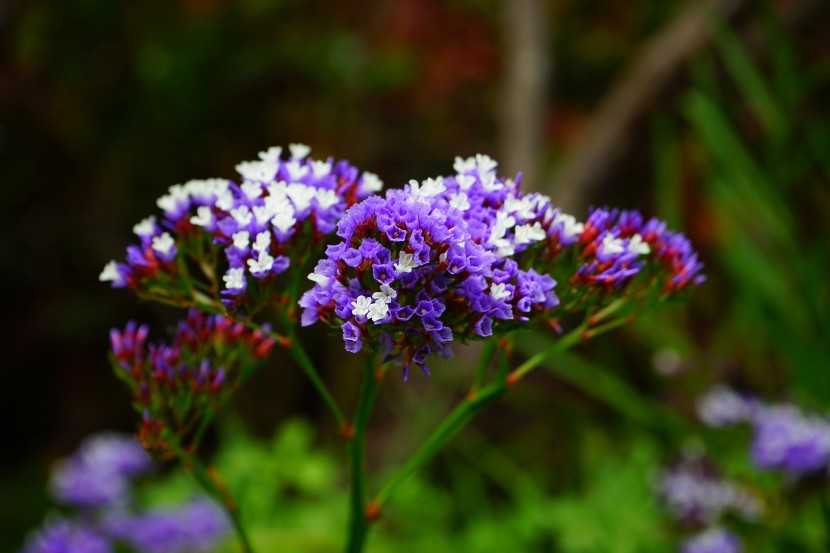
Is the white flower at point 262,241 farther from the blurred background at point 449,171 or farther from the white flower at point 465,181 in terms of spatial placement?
the blurred background at point 449,171

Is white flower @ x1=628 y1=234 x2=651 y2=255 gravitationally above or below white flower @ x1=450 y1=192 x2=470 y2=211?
above

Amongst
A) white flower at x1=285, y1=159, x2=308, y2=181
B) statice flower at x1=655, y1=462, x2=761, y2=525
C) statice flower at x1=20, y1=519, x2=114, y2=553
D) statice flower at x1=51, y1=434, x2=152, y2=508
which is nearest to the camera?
white flower at x1=285, y1=159, x2=308, y2=181

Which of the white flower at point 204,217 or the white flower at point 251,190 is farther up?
the white flower at point 251,190

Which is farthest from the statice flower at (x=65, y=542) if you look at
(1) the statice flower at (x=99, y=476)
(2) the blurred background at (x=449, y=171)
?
(2) the blurred background at (x=449, y=171)

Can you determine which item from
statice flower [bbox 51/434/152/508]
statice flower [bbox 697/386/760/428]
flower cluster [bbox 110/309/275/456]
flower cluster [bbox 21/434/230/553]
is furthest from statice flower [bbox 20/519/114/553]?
statice flower [bbox 697/386/760/428]

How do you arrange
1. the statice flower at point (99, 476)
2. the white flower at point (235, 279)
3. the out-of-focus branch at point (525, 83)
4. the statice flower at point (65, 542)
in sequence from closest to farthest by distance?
the white flower at point (235, 279) < the statice flower at point (65, 542) < the statice flower at point (99, 476) < the out-of-focus branch at point (525, 83)

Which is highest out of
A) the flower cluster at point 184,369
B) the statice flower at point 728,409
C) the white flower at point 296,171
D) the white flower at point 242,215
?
the statice flower at point 728,409

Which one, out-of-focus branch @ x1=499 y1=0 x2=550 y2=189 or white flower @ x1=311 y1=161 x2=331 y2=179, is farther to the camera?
out-of-focus branch @ x1=499 y1=0 x2=550 y2=189

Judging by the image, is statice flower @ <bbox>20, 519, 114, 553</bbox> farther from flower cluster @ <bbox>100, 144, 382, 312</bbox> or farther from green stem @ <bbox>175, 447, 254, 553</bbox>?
flower cluster @ <bbox>100, 144, 382, 312</bbox>
